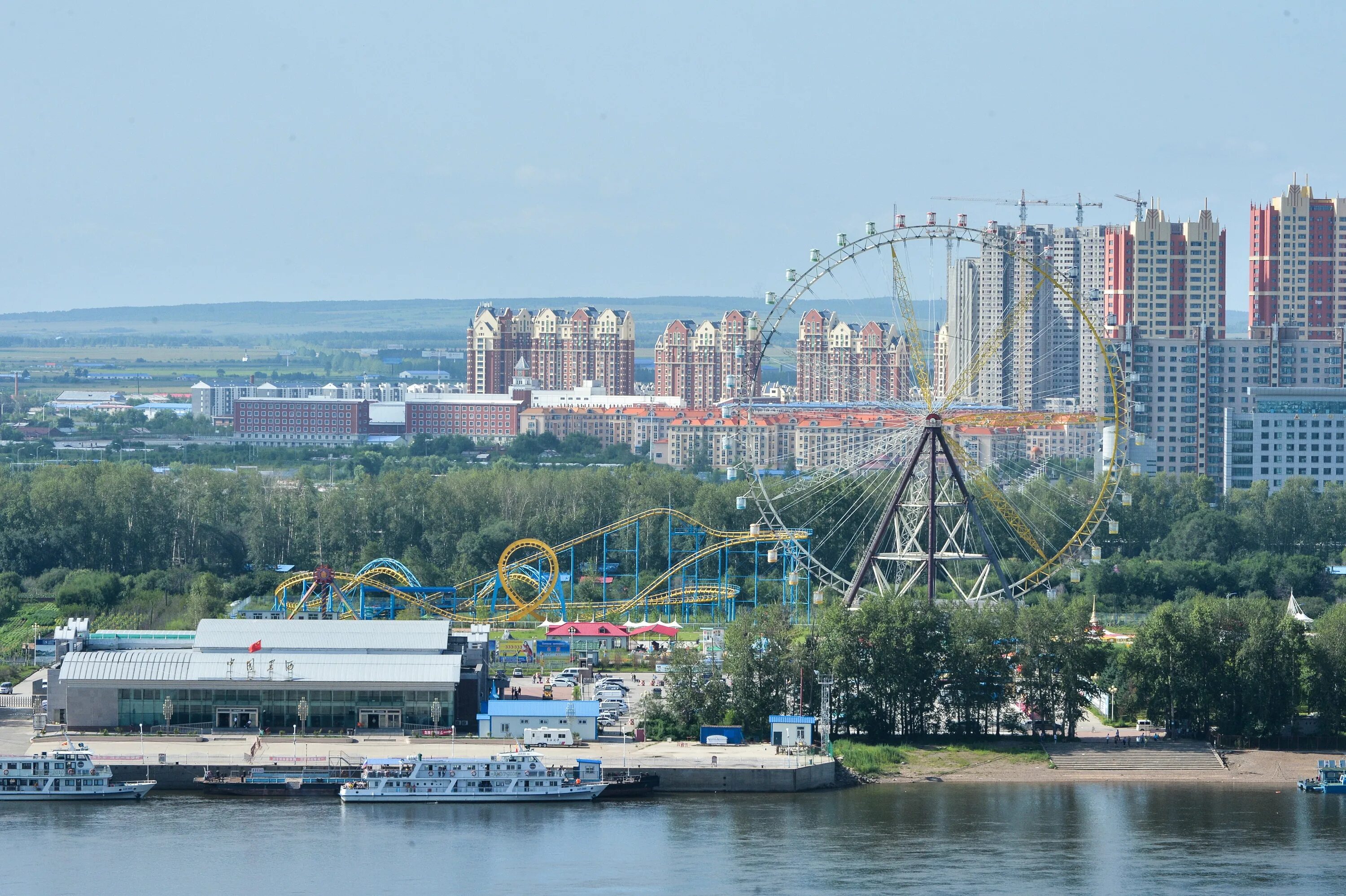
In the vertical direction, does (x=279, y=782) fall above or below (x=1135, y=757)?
below

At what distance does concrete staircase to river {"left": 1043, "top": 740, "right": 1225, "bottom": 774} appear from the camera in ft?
142

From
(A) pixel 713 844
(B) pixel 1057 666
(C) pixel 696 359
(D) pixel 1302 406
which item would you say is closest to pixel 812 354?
(D) pixel 1302 406

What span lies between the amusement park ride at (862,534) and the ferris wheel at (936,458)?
0.30 ft

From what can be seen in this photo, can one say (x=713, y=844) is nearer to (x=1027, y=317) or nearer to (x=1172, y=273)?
(x=1172, y=273)

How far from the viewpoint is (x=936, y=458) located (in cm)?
5216

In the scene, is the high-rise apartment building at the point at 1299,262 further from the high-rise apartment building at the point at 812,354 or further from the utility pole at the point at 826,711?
the utility pole at the point at 826,711

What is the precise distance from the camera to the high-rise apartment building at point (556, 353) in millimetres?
171125

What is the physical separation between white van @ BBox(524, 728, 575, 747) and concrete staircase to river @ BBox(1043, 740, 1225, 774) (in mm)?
8790

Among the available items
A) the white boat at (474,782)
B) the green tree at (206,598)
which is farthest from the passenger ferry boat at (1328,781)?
the green tree at (206,598)

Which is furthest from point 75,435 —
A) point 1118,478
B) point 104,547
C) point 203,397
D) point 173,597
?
point 1118,478

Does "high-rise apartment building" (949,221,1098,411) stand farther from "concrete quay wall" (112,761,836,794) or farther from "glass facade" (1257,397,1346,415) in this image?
"concrete quay wall" (112,761,836,794)

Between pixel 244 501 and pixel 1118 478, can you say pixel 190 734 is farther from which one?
pixel 244 501

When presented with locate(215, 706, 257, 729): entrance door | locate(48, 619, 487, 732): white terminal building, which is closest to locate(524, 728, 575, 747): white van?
locate(48, 619, 487, 732): white terminal building

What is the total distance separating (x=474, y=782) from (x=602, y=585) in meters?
25.5
